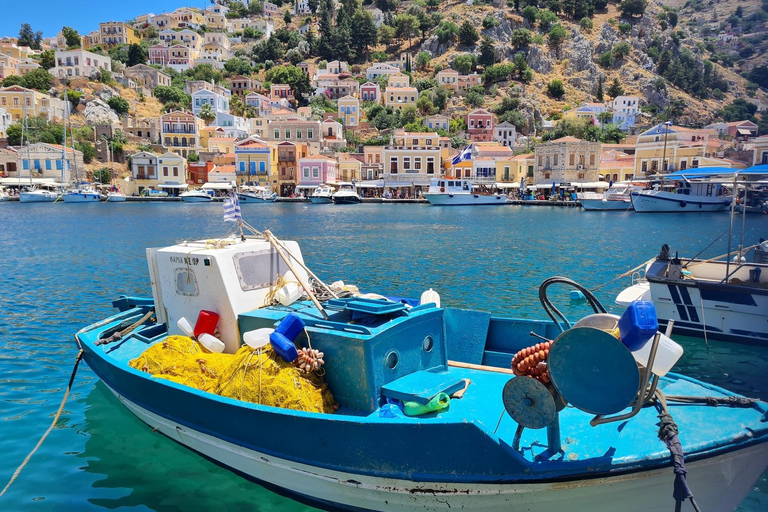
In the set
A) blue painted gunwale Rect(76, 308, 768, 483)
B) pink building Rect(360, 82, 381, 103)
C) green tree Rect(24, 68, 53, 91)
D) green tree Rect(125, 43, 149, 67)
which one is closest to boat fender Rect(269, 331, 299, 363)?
blue painted gunwale Rect(76, 308, 768, 483)

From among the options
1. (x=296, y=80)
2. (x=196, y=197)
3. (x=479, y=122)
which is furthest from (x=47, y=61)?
(x=479, y=122)

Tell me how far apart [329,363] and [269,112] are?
10377 centimetres

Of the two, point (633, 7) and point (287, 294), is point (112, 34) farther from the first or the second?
point (287, 294)

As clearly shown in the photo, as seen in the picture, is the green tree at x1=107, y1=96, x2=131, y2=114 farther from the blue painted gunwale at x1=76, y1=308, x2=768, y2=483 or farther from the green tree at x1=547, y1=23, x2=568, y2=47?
the blue painted gunwale at x1=76, y1=308, x2=768, y2=483

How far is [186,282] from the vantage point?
7.53 m

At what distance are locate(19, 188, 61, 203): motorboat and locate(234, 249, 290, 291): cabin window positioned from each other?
77779 mm

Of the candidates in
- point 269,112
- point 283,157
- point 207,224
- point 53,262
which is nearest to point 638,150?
point 283,157

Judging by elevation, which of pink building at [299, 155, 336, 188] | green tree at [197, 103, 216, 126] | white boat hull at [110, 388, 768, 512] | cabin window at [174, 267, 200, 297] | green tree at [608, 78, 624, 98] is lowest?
white boat hull at [110, 388, 768, 512]

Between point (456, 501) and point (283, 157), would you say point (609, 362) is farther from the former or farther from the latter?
point (283, 157)

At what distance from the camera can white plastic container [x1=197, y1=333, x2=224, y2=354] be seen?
23.1 feet

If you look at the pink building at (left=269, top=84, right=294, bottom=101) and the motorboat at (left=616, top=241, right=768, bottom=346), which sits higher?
the pink building at (left=269, top=84, right=294, bottom=101)

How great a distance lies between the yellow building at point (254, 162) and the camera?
78.8 m

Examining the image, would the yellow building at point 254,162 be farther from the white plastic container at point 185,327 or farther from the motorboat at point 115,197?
the white plastic container at point 185,327

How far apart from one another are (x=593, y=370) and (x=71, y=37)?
154140 millimetres
